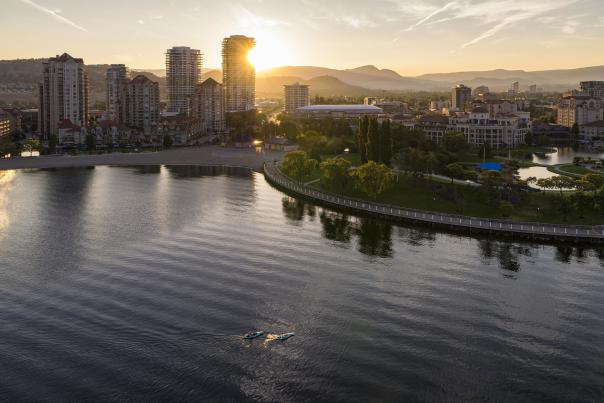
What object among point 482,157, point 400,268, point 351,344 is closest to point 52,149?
point 482,157

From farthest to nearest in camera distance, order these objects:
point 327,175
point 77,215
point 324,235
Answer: point 327,175 < point 77,215 < point 324,235

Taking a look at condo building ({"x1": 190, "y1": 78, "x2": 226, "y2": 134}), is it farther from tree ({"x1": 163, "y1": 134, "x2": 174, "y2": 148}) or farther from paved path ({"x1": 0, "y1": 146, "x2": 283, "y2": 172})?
paved path ({"x1": 0, "y1": 146, "x2": 283, "y2": 172})

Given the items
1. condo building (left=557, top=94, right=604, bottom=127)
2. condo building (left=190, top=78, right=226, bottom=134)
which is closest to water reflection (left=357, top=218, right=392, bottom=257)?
condo building (left=190, top=78, right=226, bottom=134)

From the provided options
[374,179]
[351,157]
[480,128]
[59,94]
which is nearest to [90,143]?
[59,94]

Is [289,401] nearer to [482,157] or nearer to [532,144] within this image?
[482,157]

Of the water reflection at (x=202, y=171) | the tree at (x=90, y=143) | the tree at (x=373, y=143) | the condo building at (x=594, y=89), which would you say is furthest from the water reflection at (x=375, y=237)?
the condo building at (x=594, y=89)

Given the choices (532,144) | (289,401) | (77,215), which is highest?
(532,144)

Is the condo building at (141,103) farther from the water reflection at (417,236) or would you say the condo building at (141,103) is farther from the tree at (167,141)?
the water reflection at (417,236)
